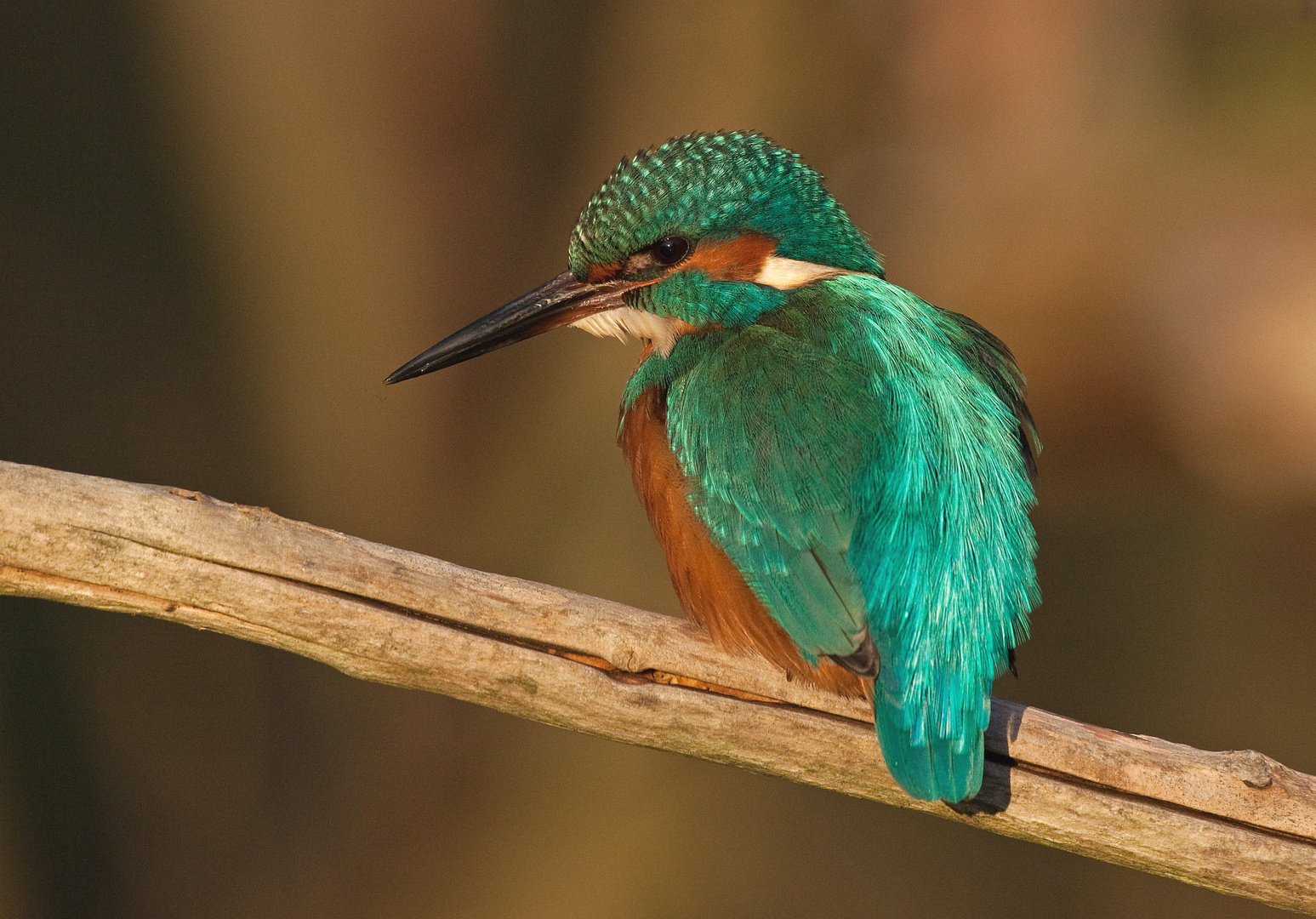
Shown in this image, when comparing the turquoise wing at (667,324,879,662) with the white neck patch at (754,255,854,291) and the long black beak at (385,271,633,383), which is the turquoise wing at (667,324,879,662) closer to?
the white neck patch at (754,255,854,291)

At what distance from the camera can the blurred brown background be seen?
3.18 meters

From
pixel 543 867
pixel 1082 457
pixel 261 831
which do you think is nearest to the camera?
pixel 261 831

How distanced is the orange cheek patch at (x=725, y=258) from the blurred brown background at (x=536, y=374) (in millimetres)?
1512

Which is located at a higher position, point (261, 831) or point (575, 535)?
point (575, 535)

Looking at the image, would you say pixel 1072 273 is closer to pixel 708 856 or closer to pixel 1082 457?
pixel 1082 457

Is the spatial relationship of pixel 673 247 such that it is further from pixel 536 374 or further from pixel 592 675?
pixel 536 374

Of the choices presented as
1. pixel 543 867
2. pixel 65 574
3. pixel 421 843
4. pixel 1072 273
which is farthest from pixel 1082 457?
pixel 65 574

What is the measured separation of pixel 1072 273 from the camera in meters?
3.79

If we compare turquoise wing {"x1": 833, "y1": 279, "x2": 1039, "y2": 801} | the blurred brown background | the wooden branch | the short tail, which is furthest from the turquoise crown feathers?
the blurred brown background

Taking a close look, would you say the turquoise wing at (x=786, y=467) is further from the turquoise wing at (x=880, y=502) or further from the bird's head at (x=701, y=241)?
the bird's head at (x=701, y=241)

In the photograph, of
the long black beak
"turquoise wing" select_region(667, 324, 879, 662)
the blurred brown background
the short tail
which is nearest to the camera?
the short tail

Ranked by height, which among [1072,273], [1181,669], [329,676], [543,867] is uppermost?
[1072,273]

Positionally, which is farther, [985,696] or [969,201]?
[969,201]

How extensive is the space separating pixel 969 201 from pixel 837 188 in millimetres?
431
